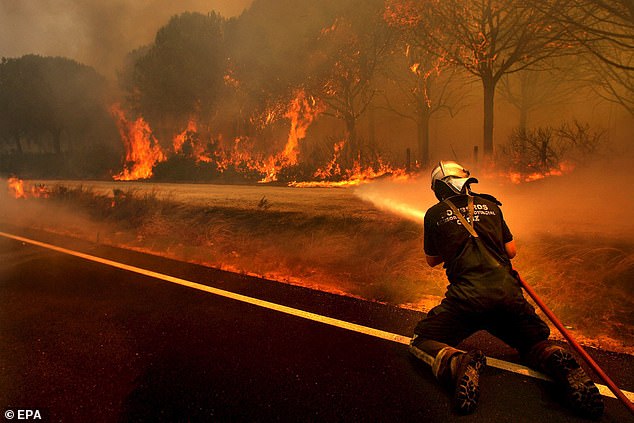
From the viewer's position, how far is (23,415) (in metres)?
2.65

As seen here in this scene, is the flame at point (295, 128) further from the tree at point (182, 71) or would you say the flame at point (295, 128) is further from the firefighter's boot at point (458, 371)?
the firefighter's boot at point (458, 371)

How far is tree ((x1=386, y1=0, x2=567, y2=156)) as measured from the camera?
1014 centimetres

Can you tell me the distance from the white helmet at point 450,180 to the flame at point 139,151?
23204mm

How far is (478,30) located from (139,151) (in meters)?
21.1

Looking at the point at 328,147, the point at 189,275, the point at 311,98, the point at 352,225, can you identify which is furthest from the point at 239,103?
the point at 189,275

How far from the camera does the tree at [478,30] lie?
10.1 meters

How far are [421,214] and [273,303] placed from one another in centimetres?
512

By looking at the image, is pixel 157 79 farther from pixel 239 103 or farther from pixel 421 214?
pixel 421 214

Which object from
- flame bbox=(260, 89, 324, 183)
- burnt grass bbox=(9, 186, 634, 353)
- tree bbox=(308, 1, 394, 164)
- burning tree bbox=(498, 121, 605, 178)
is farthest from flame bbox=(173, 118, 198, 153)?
burning tree bbox=(498, 121, 605, 178)

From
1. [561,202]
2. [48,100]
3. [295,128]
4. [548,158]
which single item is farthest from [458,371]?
[48,100]

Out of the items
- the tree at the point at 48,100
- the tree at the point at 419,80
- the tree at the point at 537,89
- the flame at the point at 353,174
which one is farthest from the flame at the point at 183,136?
the tree at the point at 48,100

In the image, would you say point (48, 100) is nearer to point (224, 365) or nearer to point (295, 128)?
point (295, 128)

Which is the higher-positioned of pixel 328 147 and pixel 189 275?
pixel 328 147

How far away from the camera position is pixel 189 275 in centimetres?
575
